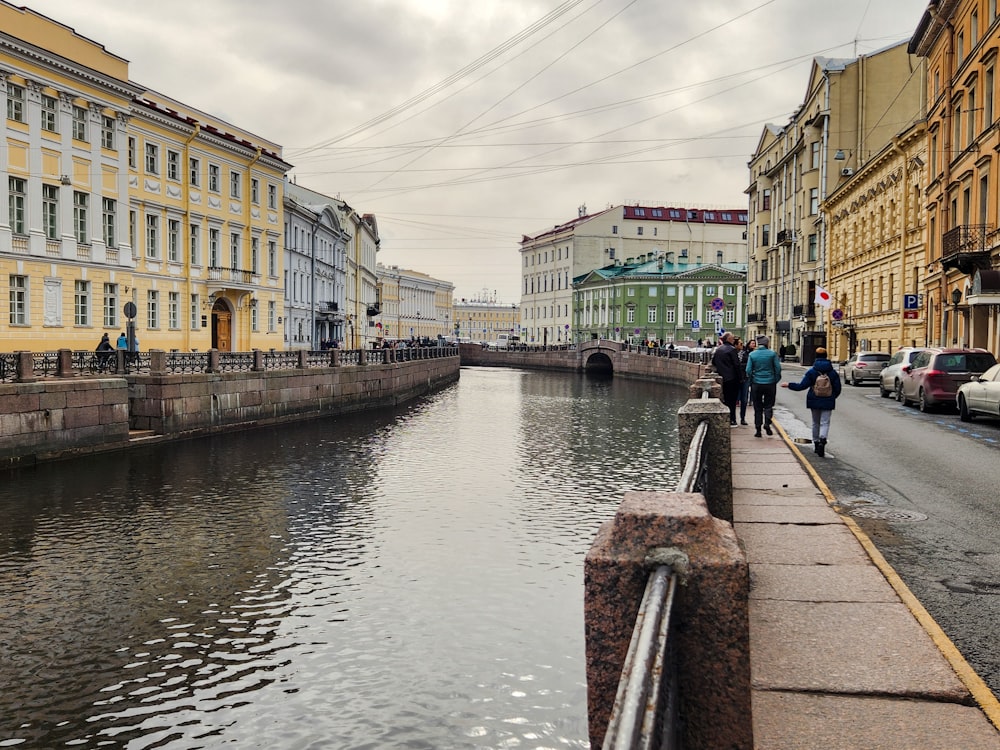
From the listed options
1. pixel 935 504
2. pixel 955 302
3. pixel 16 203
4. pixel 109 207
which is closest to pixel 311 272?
pixel 109 207

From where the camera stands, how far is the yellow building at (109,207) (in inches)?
1160

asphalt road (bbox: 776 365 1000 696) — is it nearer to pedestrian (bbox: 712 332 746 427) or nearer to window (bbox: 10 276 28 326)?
pedestrian (bbox: 712 332 746 427)

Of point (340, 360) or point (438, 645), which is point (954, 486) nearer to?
point (438, 645)

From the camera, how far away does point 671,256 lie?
111188mm

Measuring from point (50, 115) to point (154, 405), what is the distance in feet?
47.9

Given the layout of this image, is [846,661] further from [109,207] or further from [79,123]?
[109,207]

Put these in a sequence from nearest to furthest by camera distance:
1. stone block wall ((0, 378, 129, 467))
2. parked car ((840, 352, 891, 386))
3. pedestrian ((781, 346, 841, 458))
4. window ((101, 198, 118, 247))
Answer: pedestrian ((781, 346, 841, 458)), stone block wall ((0, 378, 129, 467)), window ((101, 198, 118, 247)), parked car ((840, 352, 891, 386))

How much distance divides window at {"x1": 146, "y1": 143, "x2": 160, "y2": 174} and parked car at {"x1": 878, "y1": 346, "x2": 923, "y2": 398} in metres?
30.8

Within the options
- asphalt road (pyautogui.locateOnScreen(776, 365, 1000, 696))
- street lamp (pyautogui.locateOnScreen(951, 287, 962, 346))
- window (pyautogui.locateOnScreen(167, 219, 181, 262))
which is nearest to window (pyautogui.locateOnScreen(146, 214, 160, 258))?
window (pyautogui.locateOnScreen(167, 219, 181, 262))

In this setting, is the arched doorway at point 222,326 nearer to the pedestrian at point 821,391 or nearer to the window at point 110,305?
the window at point 110,305

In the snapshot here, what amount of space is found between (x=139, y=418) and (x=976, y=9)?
A: 31.7 meters

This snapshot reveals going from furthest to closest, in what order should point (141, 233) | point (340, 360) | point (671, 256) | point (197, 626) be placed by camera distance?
point (671, 256)
point (141, 233)
point (340, 360)
point (197, 626)

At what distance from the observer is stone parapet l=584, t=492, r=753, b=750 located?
113 inches

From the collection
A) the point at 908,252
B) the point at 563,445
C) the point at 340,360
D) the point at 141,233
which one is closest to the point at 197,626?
the point at 563,445
